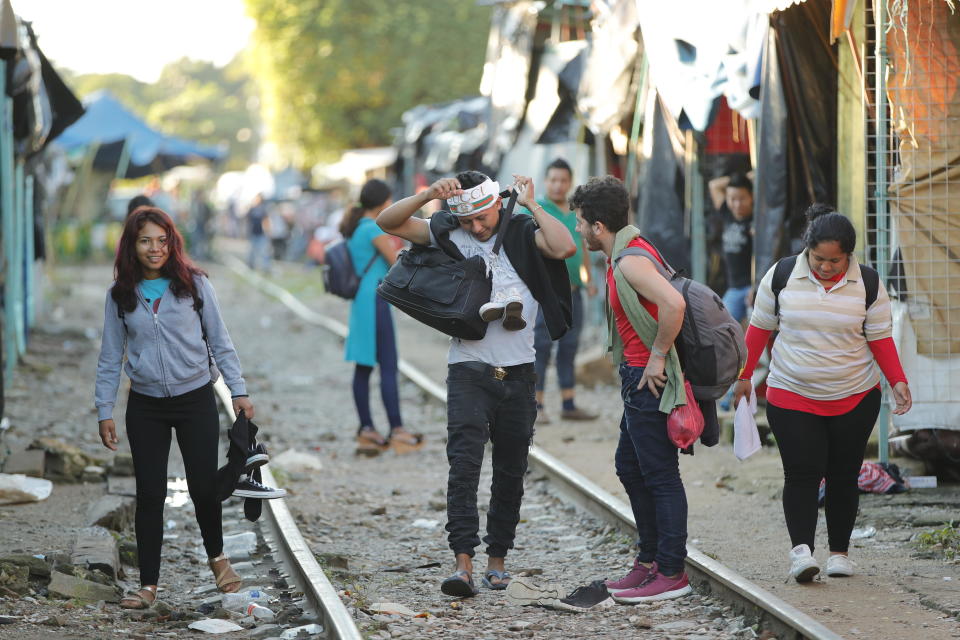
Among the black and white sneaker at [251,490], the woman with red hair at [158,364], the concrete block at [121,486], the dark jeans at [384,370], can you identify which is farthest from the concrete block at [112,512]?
the dark jeans at [384,370]

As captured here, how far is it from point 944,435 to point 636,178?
17.8 ft

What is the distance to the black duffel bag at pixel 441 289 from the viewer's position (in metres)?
5.76

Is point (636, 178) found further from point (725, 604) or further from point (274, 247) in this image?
point (274, 247)

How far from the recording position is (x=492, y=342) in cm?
589

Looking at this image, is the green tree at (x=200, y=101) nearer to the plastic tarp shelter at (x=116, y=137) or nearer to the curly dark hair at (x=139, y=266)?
the plastic tarp shelter at (x=116, y=137)

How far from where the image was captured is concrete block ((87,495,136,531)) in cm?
762

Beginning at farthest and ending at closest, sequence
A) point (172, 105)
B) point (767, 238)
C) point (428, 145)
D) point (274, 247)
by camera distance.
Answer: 1. point (172, 105)
2. point (274, 247)
3. point (428, 145)
4. point (767, 238)

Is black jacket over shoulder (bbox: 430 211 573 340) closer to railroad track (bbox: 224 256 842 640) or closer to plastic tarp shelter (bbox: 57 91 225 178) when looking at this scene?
railroad track (bbox: 224 256 842 640)

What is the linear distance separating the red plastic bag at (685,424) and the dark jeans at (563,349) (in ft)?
15.6

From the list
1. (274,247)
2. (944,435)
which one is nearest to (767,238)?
(944,435)

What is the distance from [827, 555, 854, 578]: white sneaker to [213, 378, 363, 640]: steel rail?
2.29 meters

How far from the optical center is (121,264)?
5.85m

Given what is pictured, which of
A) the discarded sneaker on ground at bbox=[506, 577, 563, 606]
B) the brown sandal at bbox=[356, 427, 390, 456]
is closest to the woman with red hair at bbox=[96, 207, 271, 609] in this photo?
the discarded sneaker on ground at bbox=[506, 577, 563, 606]

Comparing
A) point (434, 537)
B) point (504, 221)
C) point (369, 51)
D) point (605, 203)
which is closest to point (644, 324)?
point (605, 203)
